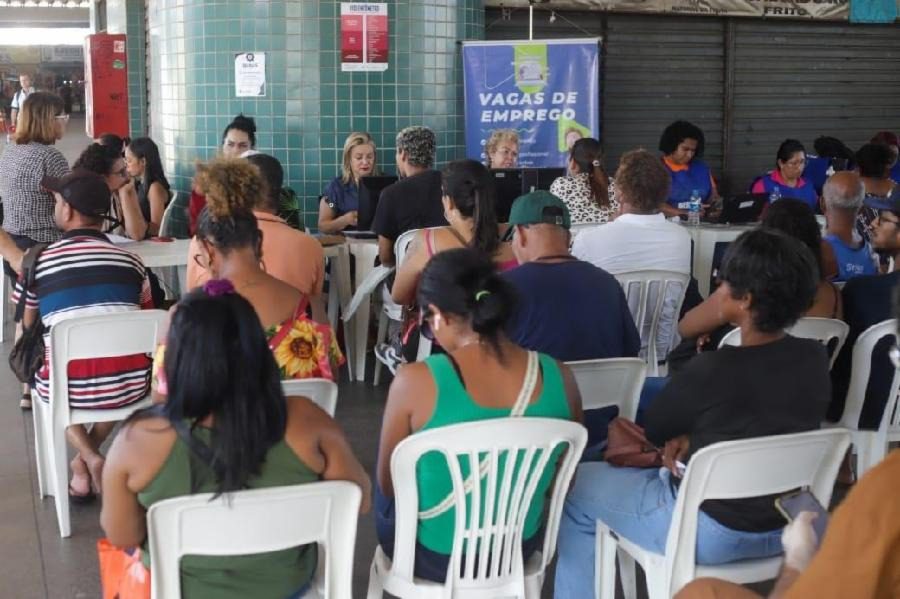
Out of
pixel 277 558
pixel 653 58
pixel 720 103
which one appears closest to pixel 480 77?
pixel 653 58

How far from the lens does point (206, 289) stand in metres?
2.42

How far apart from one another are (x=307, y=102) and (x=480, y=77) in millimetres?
1243

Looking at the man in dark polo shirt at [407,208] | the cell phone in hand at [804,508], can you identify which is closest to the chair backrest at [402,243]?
the man in dark polo shirt at [407,208]

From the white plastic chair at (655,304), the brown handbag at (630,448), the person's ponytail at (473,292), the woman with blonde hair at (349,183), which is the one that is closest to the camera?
the person's ponytail at (473,292)

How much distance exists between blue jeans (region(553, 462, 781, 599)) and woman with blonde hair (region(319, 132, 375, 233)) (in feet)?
12.3

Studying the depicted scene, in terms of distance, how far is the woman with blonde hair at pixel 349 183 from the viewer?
21.6 ft

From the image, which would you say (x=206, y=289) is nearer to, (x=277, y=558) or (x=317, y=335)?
(x=277, y=558)

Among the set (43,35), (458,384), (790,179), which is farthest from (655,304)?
(43,35)

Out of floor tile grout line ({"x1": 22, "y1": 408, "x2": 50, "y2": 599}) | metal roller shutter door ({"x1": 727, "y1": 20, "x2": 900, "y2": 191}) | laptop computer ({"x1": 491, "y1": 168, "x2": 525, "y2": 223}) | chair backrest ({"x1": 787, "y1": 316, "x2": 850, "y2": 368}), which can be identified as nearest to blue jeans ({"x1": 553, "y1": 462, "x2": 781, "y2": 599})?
chair backrest ({"x1": 787, "y1": 316, "x2": 850, "y2": 368})

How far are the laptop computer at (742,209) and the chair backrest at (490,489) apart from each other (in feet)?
13.3

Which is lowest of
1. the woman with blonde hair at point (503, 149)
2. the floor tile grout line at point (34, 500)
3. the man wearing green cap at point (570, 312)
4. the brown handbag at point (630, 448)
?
the floor tile grout line at point (34, 500)

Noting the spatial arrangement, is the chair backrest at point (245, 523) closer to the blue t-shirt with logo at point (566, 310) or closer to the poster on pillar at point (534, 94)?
the blue t-shirt with logo at point (566, 310)

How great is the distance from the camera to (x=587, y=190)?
240 inches

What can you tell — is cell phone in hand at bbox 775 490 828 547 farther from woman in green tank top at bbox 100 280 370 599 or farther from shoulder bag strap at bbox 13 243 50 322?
shoulder bag strap at bbox 13 243 50 322
